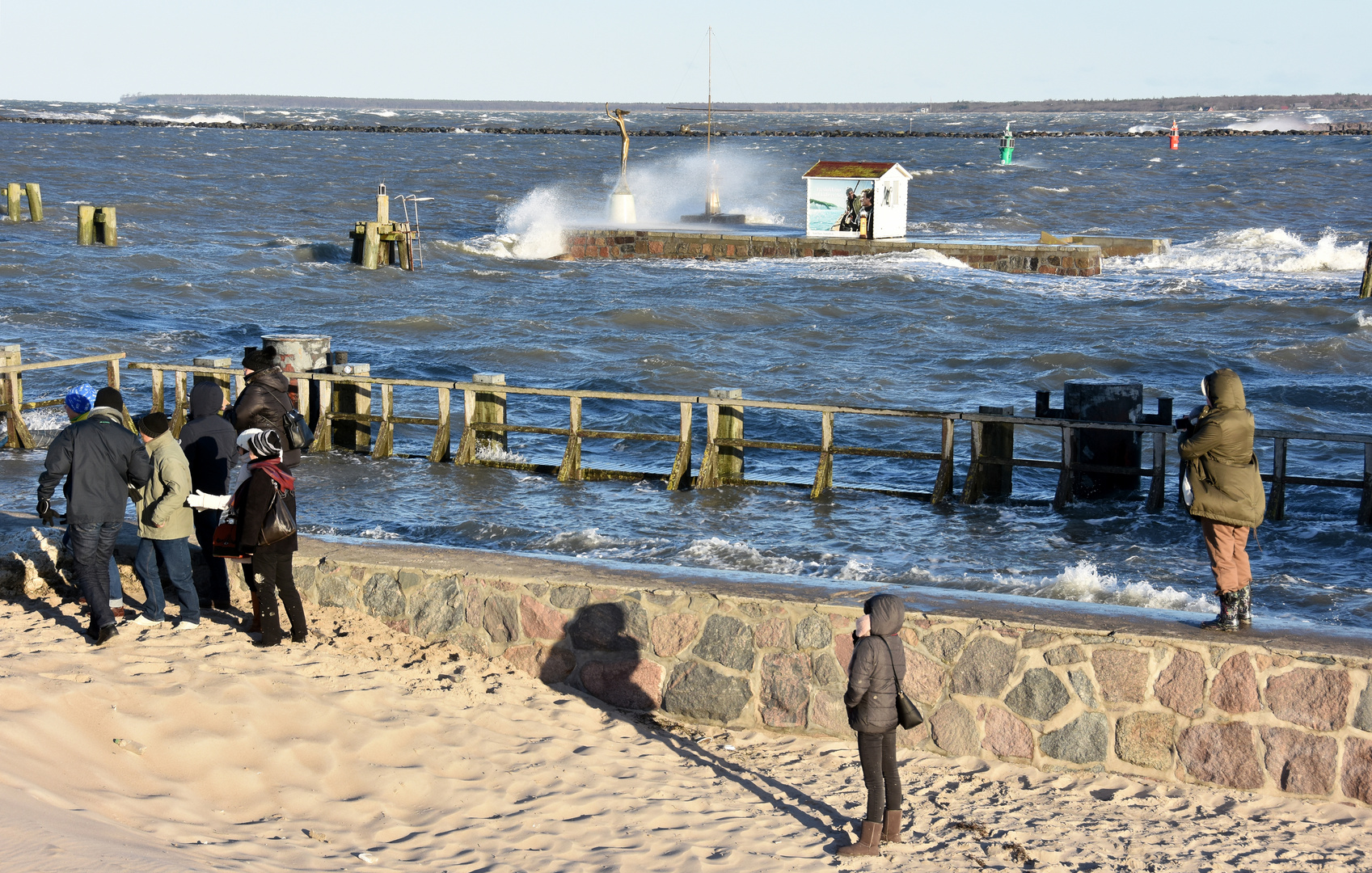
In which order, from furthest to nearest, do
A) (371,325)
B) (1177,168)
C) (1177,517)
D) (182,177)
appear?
(1177,168) < (182,177) < (371,325) < (1177,517)

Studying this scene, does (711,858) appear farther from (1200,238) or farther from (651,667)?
(1200,238)

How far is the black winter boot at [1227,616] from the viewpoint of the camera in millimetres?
6238

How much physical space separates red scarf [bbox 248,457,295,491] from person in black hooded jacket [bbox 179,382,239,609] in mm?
657

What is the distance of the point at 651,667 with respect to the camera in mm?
6730

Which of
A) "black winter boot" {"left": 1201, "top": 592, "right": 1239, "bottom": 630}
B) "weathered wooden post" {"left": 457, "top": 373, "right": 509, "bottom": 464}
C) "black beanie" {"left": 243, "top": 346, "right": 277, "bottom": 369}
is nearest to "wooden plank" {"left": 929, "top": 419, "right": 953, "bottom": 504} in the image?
"weathered wooden post" {"left": 457, "top": 373, "right": 509, "bottom": 464}

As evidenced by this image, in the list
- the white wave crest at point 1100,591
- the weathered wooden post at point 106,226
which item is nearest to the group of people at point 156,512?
the white wave crest at point 1100,591

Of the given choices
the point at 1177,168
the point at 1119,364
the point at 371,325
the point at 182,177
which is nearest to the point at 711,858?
the point at 1119,364

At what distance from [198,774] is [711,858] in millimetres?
2121

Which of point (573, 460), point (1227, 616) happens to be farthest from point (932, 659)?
point (573, 460)

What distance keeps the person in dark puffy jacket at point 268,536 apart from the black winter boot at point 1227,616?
4.66 m

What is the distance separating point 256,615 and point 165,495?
0.80m

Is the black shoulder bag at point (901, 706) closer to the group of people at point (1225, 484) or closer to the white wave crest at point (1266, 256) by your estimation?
the group of people at point (1225, 484)

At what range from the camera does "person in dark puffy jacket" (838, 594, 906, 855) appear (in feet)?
17.1

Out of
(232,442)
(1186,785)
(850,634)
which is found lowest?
(1186,785)
